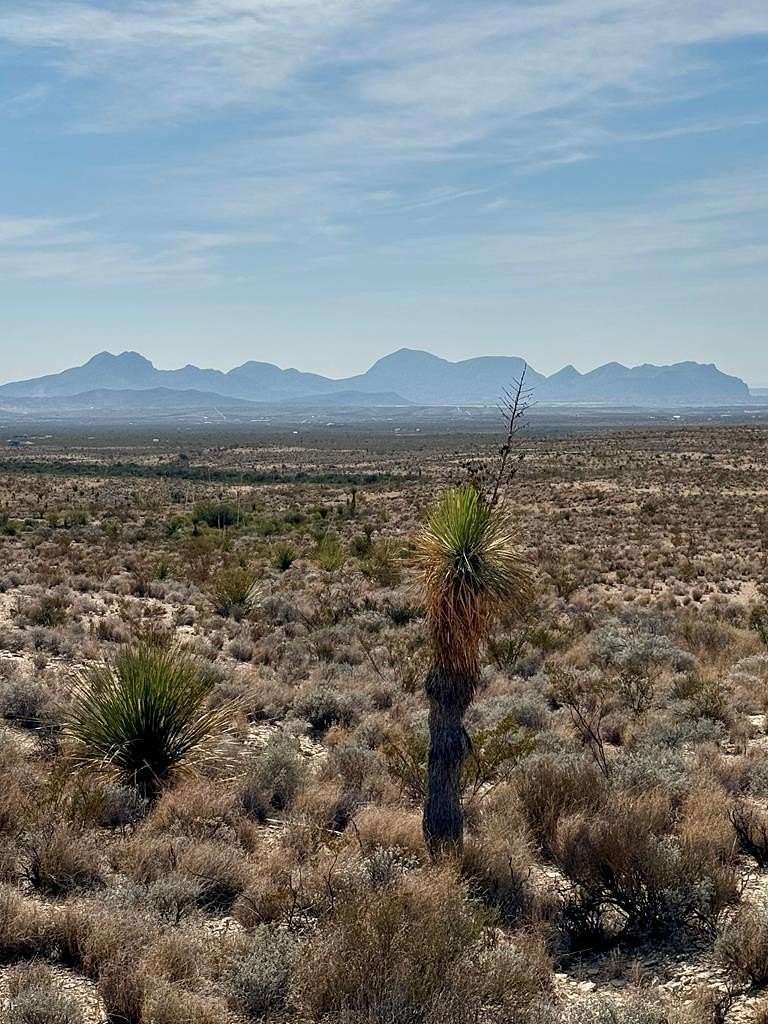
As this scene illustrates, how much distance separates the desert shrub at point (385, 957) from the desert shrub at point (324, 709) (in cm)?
554

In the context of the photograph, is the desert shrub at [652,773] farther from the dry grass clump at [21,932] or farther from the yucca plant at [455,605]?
the dry grass clump at [21,932]

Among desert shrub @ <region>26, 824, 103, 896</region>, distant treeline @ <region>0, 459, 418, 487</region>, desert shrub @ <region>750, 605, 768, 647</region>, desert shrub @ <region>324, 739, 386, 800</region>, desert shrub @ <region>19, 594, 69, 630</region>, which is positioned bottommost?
desert shrub @ <region>750, 605, 768, 647</region>

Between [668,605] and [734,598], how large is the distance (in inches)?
85.1

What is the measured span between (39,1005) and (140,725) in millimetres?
3774

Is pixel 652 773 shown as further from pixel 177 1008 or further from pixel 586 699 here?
pixel 177 1008

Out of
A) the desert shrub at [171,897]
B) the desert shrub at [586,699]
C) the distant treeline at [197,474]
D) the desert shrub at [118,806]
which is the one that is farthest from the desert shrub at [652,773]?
the distant treeline at [197,474]

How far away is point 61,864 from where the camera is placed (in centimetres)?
597

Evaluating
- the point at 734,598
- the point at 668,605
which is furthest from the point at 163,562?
the point at 734,598

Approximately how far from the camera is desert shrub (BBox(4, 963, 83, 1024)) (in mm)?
4199

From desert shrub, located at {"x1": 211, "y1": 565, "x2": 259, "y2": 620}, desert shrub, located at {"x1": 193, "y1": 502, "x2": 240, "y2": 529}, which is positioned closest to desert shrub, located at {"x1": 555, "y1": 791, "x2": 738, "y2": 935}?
desert shrub, located at {"x1": 211, "y1": 565, "x2": 259, "y2": 620}

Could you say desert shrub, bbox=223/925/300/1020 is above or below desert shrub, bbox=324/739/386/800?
above

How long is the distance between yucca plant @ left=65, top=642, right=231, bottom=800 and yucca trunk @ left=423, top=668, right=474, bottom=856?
262 centimetres

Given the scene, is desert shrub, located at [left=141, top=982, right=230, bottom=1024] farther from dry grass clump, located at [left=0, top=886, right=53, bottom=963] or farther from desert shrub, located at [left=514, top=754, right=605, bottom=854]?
desert shrub, located at [left=514, top=754, right=605, bottom=854]

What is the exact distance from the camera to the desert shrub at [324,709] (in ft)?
34.7
